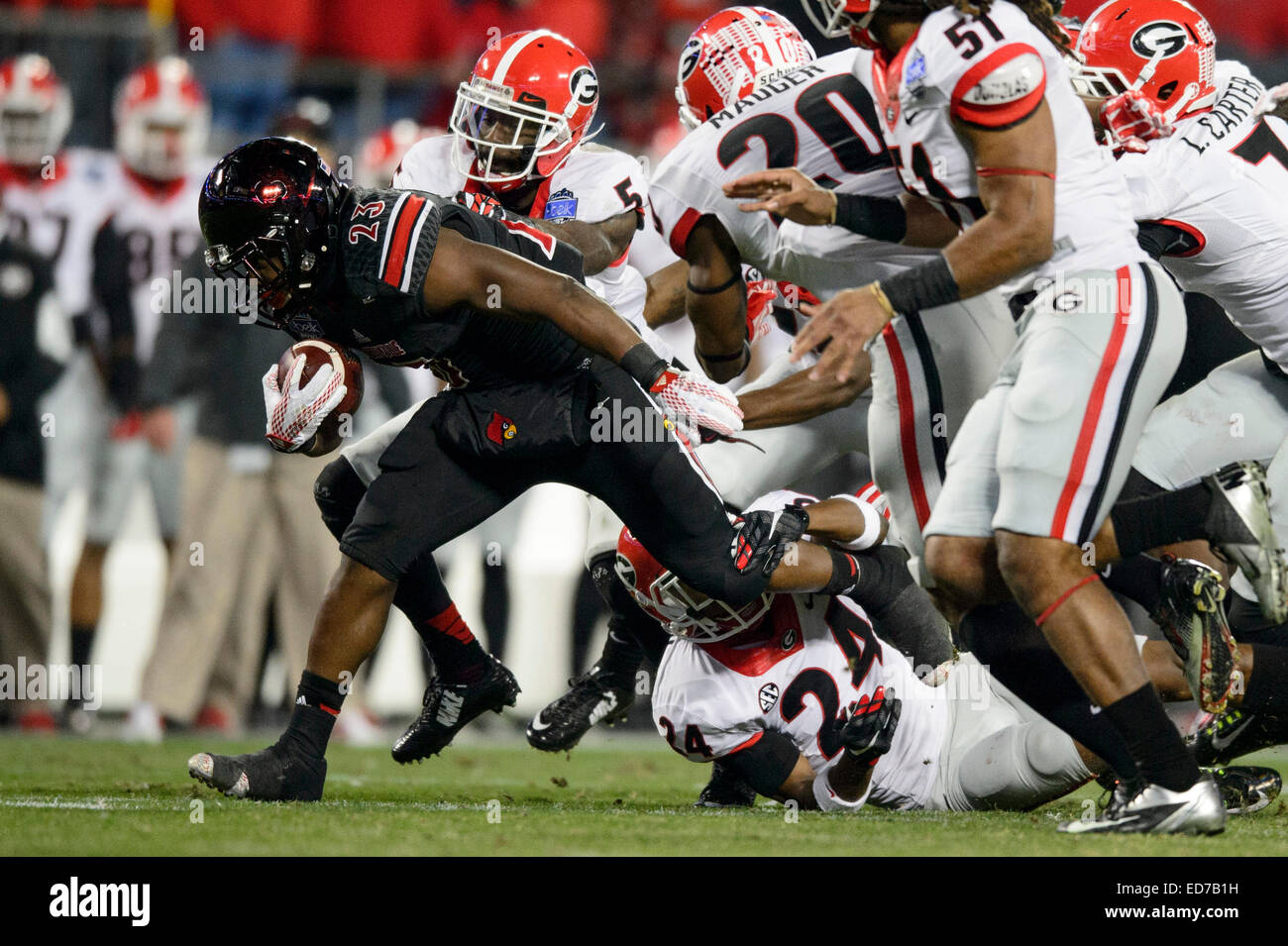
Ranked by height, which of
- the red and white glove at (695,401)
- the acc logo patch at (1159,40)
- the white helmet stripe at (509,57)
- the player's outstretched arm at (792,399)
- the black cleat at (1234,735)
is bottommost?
the black cleat at (1234,735)

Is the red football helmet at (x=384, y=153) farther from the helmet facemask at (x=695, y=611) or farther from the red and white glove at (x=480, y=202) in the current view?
the helmet facemask at (x=695, y=611)

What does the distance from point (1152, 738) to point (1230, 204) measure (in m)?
1.54

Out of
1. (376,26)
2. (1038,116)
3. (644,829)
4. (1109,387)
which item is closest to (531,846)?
(644,829)

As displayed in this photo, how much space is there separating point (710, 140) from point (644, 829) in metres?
1.92

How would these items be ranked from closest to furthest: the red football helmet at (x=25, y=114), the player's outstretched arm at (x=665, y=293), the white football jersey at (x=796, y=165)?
the white football jersey at (x=796, y=165) < the player's outstretched arm at (x=665, y=293) < the red football helmet at (x=25, y=114)

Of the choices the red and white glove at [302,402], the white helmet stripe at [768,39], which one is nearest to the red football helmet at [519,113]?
the white helmet stripe at [768,39]

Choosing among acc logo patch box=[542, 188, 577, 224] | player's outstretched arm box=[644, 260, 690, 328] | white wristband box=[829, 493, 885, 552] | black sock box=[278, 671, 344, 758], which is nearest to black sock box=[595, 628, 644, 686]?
white wristband box=[829, 493, 885, 552]

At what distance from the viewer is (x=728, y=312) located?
5055 mm

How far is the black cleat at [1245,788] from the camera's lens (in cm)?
448

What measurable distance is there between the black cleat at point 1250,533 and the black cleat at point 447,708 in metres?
1.91

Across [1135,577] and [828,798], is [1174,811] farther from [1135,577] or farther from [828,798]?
[828,798]

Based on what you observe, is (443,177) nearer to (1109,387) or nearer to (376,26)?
(1109,387)

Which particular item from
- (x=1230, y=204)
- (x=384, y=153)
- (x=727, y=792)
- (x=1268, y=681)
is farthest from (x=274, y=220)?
(x=384, y=153)

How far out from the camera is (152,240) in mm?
7730
